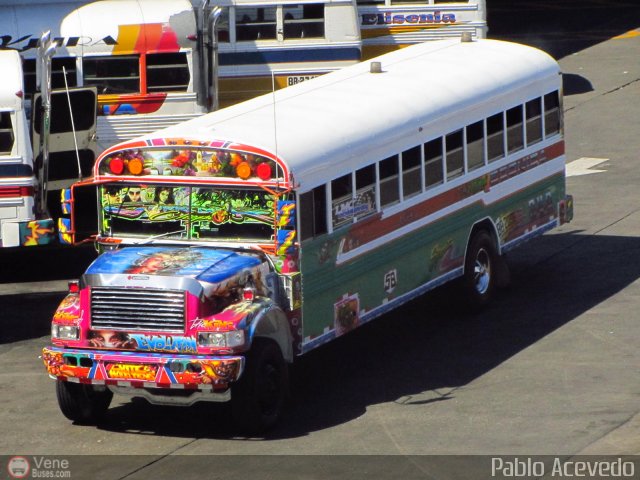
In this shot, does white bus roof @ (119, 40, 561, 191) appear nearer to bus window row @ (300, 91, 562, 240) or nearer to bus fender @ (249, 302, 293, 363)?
bus window row @ (300, 91, 562, 240)

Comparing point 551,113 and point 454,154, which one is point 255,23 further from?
point 454,154

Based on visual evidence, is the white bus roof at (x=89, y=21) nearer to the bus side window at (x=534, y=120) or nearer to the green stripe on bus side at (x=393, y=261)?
the bus side window at (x=534, y=120)

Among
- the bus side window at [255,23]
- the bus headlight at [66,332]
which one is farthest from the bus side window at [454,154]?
the bus side window at [255,23]

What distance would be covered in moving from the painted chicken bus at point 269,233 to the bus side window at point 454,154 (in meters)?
0.02

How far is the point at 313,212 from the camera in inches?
487

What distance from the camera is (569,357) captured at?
13.8m

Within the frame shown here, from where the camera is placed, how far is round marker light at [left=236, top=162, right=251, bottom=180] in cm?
1211

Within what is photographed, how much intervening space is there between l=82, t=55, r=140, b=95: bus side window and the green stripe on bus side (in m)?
6.00

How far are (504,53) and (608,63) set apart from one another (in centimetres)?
1527

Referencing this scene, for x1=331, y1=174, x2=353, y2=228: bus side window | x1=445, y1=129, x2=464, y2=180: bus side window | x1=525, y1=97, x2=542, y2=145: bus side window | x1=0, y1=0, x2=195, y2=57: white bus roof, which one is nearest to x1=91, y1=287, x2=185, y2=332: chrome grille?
x1=331, y1=174, x2=353, y2=228: bus side window

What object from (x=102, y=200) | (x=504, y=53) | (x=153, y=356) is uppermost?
(x=504, y=53)

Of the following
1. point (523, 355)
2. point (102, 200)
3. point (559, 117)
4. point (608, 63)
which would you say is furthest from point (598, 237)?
point (608, 63)

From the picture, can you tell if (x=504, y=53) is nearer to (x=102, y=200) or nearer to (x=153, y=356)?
(x=102, y=200)

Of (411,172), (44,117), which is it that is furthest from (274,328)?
(44,117)
